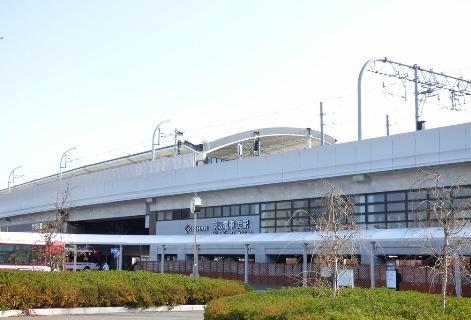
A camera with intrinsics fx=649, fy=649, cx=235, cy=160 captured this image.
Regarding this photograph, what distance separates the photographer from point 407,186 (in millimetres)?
32469

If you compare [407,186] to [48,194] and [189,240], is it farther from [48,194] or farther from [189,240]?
[48,194]

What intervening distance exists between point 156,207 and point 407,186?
21950 millimetres

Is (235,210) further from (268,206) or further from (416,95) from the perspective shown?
(416,95)

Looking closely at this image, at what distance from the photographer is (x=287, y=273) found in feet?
113

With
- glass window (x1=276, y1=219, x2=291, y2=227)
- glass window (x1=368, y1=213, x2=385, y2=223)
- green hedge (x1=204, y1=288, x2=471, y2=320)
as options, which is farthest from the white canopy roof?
green hedge (x1=204, y1=288, x2=471, y2=320)

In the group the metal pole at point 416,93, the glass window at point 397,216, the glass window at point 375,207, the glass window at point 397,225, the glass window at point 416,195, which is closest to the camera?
the glass window at point 416,195

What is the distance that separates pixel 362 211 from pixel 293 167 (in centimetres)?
501

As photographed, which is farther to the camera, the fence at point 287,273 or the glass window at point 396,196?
the glass window at point 396,196

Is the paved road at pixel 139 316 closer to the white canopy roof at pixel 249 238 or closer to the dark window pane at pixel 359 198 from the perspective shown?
the white canopy roof at pixel 249 238

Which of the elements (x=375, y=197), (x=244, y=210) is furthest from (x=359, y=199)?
(x=244, y=210)

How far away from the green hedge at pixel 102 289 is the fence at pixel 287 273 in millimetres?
4077

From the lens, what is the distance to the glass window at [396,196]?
108ft

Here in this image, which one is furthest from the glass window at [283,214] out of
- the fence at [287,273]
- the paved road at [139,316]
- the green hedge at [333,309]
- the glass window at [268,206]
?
the green hedge at [333,309]

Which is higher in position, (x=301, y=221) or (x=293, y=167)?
(x=293, y=167)
